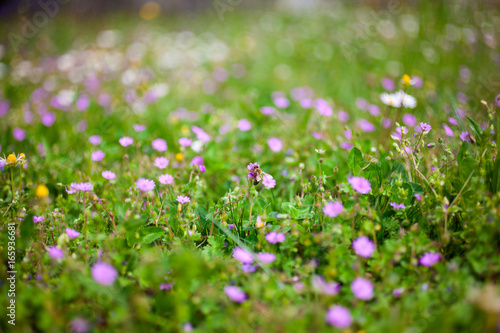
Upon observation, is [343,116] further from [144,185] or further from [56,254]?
[56,254]

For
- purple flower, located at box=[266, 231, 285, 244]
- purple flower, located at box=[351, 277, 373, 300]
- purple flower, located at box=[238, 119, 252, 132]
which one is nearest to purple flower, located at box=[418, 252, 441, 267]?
purple flower, located at box=[351, 277, 373, 300]

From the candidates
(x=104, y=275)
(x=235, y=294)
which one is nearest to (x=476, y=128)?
(x=235, y=294)

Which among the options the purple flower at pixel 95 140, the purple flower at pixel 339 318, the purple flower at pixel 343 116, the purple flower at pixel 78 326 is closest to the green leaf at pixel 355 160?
the purple flower at pixel 339 318

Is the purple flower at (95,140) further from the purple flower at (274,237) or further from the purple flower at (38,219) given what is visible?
the purple flower at (274,237)

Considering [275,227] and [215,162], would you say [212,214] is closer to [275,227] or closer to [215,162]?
[275,227]

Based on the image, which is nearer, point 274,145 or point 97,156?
point 97,156
